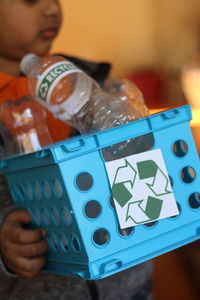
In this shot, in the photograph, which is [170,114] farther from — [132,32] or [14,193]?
[132,32]

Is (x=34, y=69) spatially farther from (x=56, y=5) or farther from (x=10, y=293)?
(x=10, y=293)

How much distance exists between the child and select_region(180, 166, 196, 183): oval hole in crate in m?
0.28

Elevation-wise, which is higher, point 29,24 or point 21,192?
point 29,24

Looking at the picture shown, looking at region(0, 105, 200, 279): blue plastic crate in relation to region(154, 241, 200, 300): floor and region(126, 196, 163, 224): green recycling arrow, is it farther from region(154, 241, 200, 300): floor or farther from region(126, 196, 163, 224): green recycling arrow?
region(154, 241, 200, 300): floor

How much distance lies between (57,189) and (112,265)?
15 centimetres

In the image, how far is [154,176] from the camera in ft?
2.46

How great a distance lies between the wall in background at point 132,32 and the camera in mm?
2586

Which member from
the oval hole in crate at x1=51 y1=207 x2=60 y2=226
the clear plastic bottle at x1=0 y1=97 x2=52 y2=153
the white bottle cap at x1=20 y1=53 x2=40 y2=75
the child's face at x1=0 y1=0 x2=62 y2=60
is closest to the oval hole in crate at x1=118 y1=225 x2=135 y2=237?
the oval hole in crate at x1=51 y1=207 x2=60 y2=226

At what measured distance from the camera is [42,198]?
81 cm

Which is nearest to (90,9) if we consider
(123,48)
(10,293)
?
(123,48)

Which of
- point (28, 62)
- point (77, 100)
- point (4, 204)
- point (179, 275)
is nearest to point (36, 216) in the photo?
point (4, 204)

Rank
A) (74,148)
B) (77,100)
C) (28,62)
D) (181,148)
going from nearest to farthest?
1. (74,148)
2. (181,148)
3. (77,100)
4. (28,62)

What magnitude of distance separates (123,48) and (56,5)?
1.66 m

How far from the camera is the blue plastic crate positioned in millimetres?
709
